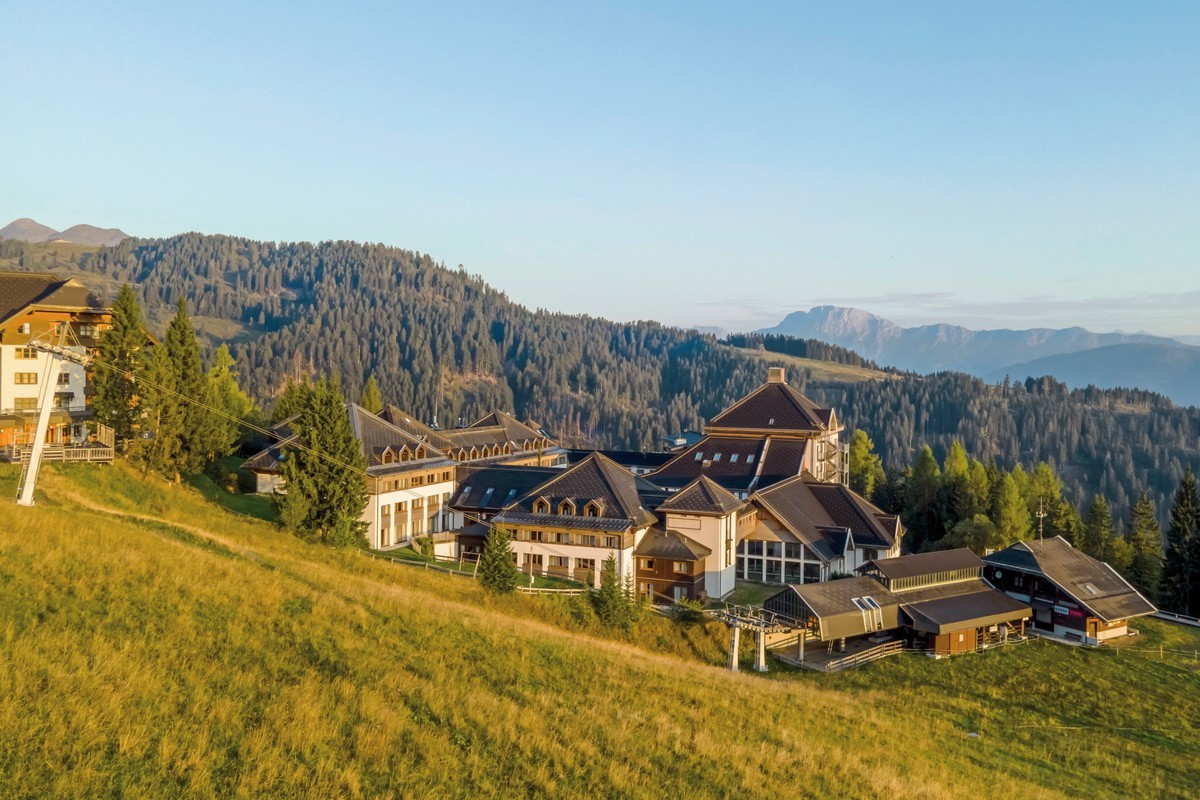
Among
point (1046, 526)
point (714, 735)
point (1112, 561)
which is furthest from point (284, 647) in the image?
point (1046, 526)

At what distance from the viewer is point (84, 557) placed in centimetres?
2253

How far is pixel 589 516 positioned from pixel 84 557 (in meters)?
37.0

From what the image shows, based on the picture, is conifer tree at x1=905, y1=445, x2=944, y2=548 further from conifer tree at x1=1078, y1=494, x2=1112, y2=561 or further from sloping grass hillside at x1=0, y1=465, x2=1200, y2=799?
sloping grass hillside at x1=0, y1=465, x2=1200, y2=799

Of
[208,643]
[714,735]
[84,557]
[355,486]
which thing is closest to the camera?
[208,643]

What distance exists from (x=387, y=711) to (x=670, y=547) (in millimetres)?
40304

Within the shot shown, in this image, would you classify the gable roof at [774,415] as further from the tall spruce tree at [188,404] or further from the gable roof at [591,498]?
the tall spruce tree at [188,404]

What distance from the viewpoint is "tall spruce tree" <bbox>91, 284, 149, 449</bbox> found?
49.4 metres

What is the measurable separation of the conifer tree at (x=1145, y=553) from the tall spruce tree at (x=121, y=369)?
86690 mm

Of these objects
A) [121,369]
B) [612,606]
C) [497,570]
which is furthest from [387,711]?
[121,369]

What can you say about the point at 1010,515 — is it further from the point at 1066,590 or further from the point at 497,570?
the point at 497,570

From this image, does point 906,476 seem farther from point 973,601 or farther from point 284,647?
point 284,647

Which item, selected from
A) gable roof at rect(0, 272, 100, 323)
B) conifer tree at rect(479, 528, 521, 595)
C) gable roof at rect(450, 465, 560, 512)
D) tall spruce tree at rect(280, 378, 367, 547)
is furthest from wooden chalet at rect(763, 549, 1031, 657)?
gable roof at rect(0, 272, 100, 323)

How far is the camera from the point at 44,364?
54125 mm

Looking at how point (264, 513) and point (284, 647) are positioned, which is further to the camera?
point (264, 513)
